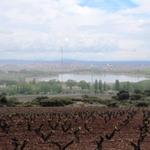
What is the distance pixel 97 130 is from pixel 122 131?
74.5 inches

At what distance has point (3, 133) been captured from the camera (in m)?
34.6

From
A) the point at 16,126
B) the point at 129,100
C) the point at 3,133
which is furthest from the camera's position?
the point at 129,100

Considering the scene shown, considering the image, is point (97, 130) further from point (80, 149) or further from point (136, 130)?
point (80, 149)

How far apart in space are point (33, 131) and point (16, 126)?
421 cm

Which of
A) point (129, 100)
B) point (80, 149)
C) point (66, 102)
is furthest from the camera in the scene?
point (129, 100)

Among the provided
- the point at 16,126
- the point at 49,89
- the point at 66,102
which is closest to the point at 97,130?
the point at 16,126

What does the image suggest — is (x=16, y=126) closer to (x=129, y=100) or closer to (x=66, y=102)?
(x=66, y=102)

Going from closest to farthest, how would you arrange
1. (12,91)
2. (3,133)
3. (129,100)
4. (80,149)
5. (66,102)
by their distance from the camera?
(80,149) → (3,133) → (66,102) → (129,100) → (12,91)

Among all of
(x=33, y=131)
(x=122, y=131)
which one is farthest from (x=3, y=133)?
(x=122, y=131)

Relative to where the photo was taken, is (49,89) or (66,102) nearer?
(66,102)

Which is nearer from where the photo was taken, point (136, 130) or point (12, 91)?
point (136, 130)

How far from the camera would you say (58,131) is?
34969 mm

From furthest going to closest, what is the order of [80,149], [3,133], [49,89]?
[49,89] < [3,133] < [80,149]

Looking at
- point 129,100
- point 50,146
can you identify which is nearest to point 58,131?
point 50,146
